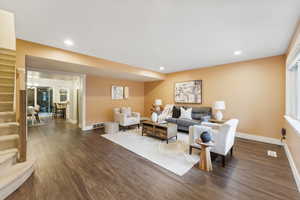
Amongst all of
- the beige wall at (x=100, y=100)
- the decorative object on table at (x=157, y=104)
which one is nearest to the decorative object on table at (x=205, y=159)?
the decorative object on table at (x=157, y=104)

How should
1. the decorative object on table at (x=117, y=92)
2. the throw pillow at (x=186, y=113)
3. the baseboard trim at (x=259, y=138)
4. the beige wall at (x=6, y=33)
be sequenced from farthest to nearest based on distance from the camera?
the decorative object on table at (x=117, y=92), the throw pillow at (x=186, y=113), the baseboard trim at (x=259, y=138), the beige wall at (x=6, y=33)

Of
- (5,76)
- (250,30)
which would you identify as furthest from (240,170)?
(5,76)

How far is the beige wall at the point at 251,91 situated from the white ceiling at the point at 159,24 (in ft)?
2.16

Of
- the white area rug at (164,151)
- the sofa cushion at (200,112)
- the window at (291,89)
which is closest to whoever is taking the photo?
the white area rug at (164,151)

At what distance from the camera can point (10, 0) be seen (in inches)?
58.5

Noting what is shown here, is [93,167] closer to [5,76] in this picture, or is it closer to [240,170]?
[240,170]

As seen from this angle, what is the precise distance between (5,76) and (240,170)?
5.36m

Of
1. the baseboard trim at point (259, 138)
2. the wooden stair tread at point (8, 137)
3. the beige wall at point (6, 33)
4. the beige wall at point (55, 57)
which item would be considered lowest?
the baseboard trim at point (259, 138)

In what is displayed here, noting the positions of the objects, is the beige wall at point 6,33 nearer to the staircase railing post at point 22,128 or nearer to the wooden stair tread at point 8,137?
the staircase railing post at point 22,128

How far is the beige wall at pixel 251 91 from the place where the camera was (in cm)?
332

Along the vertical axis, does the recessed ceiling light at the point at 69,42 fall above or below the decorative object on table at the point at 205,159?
above

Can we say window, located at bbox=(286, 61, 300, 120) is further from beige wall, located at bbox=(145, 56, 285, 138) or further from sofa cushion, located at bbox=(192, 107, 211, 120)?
sofa cushion, located at bbox=(192, 107, 211, 120)

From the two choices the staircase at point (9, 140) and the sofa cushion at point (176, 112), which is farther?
the sofa cushion at point (176, 112)

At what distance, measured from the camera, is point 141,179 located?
1.86 metres
